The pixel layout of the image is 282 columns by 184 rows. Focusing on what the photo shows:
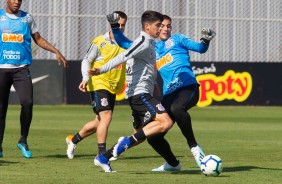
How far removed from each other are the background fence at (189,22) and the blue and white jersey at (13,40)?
16.3 meters

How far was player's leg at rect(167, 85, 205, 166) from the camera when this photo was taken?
11505 millimetres

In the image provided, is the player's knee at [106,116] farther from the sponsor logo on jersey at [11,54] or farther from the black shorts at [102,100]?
the sponsor logo on jersey at [11,54]

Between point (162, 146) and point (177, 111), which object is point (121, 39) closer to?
point (177, 111)

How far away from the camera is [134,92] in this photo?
1119cm

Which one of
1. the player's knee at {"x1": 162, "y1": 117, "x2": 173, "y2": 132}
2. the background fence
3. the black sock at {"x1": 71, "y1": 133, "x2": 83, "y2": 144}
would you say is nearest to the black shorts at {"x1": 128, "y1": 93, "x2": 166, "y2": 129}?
the player's knee at {"x1": 162, "y1": 117, "x2": 173, "y2": 132}

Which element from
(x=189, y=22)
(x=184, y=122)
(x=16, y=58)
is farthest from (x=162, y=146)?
(x=189, y=22)

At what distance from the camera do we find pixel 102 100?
41.7ft

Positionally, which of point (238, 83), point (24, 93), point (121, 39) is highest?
point (121, 39)

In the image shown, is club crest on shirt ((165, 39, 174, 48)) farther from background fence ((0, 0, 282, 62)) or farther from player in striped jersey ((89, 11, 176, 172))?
background fence ((0, 0, 282, 62))

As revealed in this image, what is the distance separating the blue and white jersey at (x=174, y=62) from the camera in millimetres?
11961

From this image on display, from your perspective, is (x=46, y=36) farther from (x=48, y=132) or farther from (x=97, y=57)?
(x=97, y=57)

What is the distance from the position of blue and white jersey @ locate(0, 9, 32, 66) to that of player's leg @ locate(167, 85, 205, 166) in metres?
2.43

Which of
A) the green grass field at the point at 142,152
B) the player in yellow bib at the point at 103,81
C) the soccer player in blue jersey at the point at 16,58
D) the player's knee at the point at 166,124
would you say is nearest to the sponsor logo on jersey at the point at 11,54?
the soccer player in blue jersey at the point at 16,58

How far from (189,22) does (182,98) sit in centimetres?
1900
